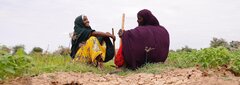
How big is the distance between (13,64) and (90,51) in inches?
137

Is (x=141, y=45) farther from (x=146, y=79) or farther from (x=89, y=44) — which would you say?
(x=146, y=79)

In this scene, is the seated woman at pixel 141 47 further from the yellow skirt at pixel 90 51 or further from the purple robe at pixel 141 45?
the yellow skirt at pixel 90 51

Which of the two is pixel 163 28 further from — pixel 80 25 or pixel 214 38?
pixel 214 38

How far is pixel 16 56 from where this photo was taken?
7.20m

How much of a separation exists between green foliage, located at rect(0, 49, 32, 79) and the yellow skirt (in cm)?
284

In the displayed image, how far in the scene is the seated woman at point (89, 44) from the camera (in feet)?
34.4

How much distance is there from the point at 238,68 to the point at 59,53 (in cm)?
621

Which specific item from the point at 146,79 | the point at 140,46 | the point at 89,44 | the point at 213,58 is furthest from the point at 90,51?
the point at 146,79

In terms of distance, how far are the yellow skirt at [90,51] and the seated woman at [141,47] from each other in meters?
0.42

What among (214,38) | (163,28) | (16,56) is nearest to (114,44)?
(163,28)

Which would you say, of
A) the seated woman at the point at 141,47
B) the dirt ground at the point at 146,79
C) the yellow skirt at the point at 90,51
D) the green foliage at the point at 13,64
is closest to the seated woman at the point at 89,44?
the yellow skirt at the point at 90,51

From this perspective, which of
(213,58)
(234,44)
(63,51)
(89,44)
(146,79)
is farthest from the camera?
(234,44)

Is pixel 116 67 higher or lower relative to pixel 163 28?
lower

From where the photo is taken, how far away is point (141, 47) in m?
10.6
